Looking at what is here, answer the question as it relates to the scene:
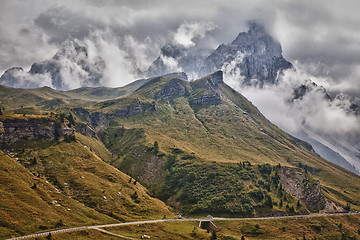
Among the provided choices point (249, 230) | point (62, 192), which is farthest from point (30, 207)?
point (249, 230)

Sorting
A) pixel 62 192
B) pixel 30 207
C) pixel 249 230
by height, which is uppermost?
pixel 62 192

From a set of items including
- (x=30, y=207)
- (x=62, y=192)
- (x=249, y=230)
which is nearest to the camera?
(x=30, y=207)

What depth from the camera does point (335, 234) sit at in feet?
607

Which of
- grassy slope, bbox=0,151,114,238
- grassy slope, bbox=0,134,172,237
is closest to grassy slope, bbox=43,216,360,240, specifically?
grassy slope, bbox=0,151,114,238

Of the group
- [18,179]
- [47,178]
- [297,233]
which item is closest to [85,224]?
[18,179]

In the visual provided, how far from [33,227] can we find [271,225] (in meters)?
165

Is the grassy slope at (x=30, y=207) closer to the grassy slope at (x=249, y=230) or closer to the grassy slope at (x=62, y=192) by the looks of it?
the grassy slope at (x=62, y=192)

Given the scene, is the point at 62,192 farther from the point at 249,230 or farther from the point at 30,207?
the point at 249,230

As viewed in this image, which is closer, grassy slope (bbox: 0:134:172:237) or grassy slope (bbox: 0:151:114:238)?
grassy slope (bbox: 0:151:114:238)

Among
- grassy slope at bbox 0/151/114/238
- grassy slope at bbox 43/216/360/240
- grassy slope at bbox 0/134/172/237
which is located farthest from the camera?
grassy slope at bbox 43/216/360/240

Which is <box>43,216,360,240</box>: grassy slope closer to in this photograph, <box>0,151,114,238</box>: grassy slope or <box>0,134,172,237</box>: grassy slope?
<box>0,151,114,238</box>: grassy slope

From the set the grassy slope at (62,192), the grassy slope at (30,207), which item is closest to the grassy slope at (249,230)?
the grassy slope at (30,207)

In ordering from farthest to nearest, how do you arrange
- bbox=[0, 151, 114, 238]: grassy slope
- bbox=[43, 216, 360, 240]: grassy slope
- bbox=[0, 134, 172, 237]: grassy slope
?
bbox=[43, 216, 360, 240]: grassy slope → bbox=[0, 134, 172, 237]: grassy slope → bbox=[0, 151, 114, 238]: grassy slope

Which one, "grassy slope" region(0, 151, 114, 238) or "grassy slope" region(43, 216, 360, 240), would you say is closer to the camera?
"grassy slope" region(0, 151, 114, 238)
